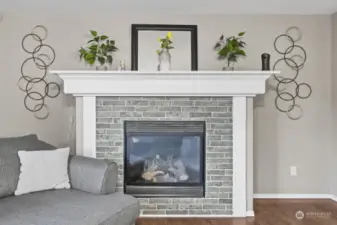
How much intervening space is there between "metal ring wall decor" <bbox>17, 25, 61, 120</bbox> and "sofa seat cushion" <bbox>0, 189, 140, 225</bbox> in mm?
1516

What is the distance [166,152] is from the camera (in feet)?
11.4

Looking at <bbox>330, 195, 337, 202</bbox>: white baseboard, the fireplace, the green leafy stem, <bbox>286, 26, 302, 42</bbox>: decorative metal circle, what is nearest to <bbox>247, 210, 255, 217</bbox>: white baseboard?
the fireplace

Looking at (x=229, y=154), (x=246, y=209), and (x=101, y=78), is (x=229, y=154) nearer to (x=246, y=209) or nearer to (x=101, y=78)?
(x=246, y=209)

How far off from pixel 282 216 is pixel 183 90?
1.59 m

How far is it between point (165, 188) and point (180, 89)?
102cm

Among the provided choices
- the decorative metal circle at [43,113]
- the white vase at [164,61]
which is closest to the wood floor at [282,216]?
the white vase at [164,61]

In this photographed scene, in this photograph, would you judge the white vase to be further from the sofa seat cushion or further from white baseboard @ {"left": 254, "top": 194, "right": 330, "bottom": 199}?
white baseboard @ {"left": 254, "top": 194, "right": 330, "bottom": 199}

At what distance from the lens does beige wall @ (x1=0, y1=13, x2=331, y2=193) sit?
3818mm

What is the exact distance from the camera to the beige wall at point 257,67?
3818 mm

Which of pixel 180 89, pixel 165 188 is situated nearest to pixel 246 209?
pixel 165 188

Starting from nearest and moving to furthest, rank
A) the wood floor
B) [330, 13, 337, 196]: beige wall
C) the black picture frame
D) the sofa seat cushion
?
the sofa seat cushion, the wood floor, the black picture frame, [330, 13, 337, 196]: beige wall

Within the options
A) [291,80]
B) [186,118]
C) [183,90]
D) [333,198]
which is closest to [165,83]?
[183,90]

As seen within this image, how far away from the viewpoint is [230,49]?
11.6 ft

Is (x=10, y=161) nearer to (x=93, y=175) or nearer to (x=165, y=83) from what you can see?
(x=93, y=175)
